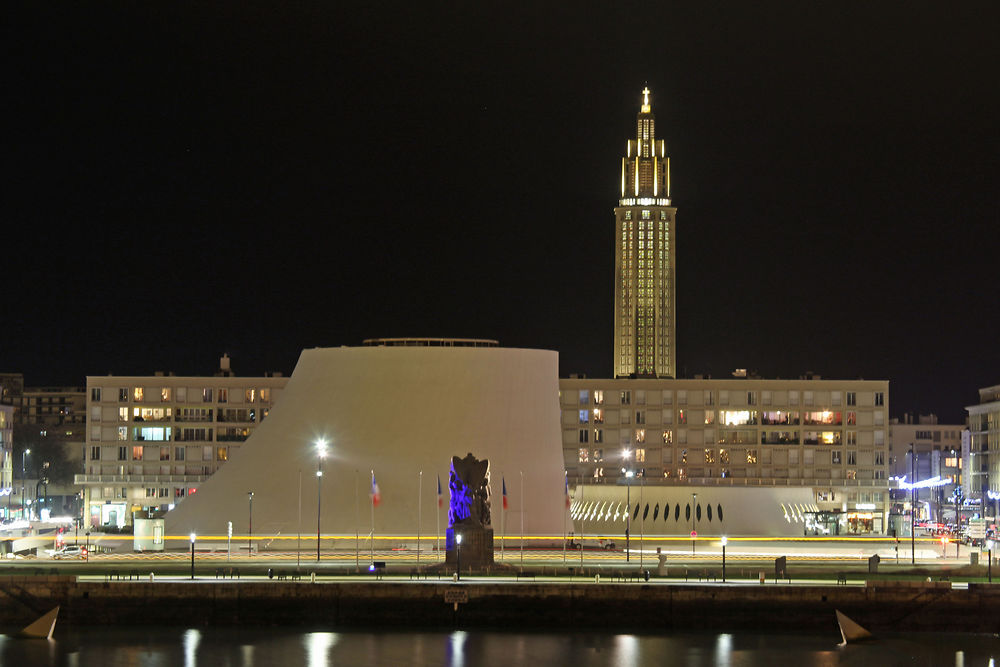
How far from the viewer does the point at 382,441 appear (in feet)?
261

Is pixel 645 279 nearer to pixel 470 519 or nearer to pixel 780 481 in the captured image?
pixel 780 481

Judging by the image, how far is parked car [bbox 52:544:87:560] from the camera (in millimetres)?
65125

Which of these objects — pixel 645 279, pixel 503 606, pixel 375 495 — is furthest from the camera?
pixel 645 279

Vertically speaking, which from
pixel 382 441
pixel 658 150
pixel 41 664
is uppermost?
pixel 658 150

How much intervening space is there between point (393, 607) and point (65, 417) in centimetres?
10732

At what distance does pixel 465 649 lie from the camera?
168 feet

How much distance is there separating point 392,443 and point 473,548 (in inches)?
758

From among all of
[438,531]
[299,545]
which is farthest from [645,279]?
[299,545]

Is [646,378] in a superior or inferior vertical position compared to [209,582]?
superior

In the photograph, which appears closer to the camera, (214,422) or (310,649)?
(310,649)

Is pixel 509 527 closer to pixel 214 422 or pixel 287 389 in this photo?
pixel 287 389

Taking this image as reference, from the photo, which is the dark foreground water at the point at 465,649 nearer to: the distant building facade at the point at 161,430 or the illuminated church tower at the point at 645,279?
the distant building facade at the point at 161,430

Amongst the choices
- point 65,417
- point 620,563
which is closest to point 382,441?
point 620,563

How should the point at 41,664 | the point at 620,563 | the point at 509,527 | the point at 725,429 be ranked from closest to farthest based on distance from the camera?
the point at 41,664 < the point at 620,563 < the point at 509,527 < the point at 725,429
